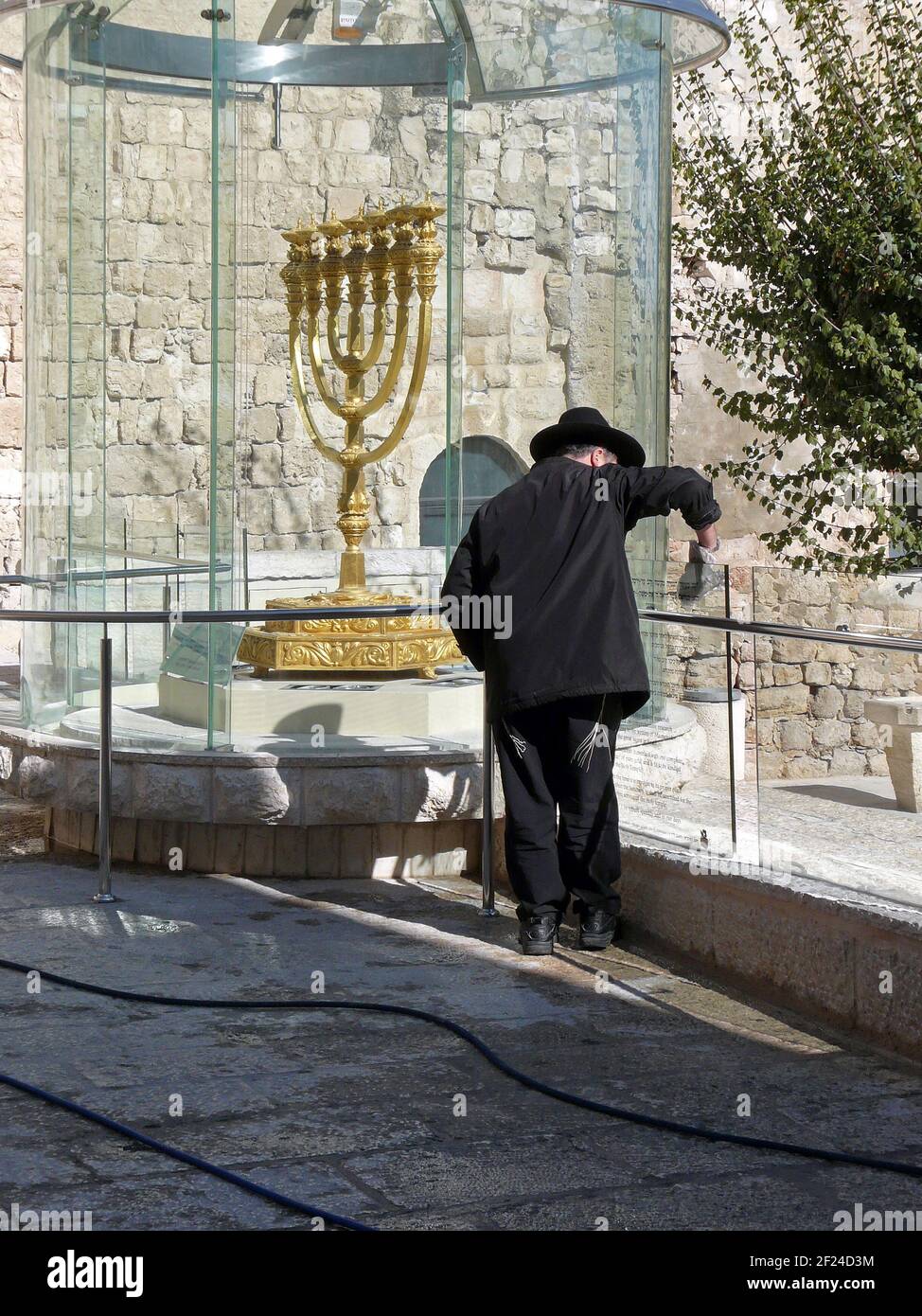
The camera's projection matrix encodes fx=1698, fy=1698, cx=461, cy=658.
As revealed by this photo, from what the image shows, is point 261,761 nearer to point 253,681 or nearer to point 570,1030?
point 253,681

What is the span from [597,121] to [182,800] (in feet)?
9.59

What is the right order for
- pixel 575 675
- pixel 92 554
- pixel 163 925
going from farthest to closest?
1. pixel 92 554
2. pixel 163 925
3. pixel 575 675

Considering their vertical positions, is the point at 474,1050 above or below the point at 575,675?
below

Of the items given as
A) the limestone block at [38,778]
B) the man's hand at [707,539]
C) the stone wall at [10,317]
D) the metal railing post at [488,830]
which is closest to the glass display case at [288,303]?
the limestone block at [38,778]

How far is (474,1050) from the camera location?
3535 mm

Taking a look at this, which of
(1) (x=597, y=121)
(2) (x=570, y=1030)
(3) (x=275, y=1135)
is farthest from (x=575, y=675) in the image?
(1) (x=597, y=121)

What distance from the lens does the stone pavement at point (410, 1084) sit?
107 inches

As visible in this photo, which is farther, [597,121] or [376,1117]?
[597,121]

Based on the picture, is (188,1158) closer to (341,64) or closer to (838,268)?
(341,64)

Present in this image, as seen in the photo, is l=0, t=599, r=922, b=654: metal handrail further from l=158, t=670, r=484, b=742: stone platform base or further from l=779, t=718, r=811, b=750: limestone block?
l=158, t=670, r=484, b=742: stone platform base

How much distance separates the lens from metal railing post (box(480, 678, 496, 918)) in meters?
4.86

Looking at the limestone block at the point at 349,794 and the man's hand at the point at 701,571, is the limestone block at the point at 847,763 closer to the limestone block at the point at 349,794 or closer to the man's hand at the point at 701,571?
the man's hand at the point at 701,571

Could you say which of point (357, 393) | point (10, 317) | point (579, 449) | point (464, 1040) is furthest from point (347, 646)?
point (10, 317)

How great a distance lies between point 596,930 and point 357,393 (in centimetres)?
278
